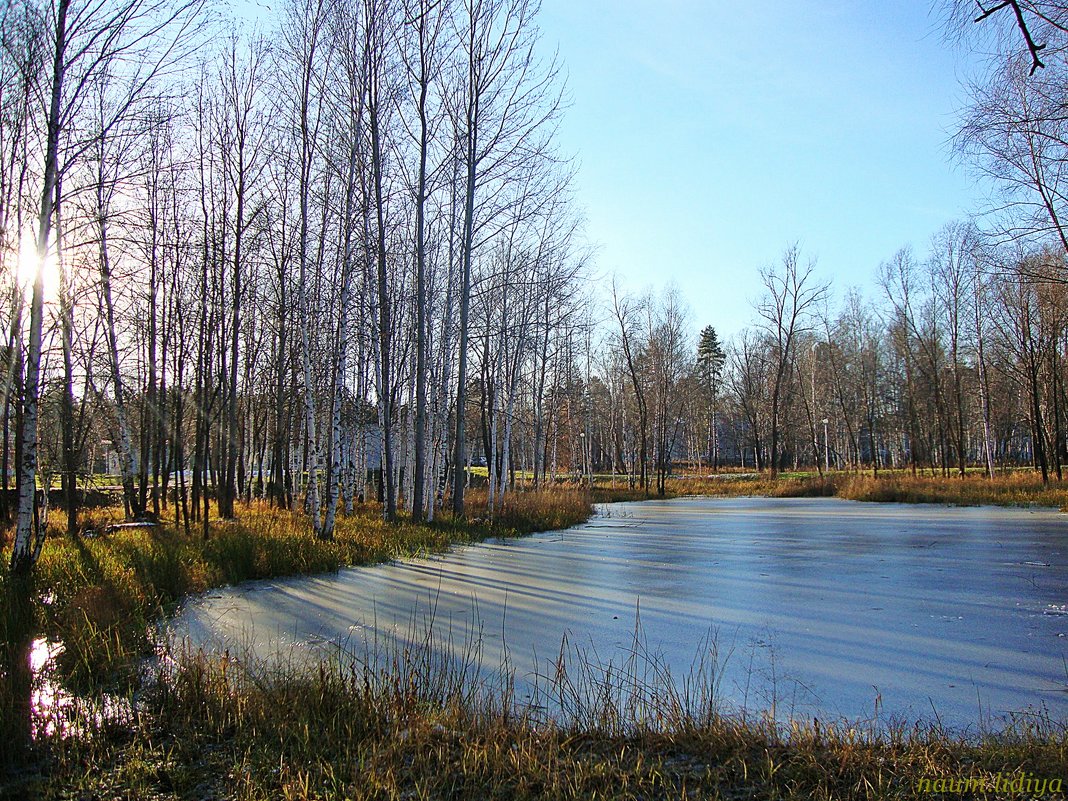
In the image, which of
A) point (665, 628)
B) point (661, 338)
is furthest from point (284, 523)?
point (661, 338)

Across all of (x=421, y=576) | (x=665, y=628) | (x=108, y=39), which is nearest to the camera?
(x=665, y=628)

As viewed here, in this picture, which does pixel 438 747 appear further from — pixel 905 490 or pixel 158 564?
pixel 905 490

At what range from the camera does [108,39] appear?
19.4ft

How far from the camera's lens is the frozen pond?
3.44 m

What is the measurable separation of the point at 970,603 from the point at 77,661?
6.25 meters

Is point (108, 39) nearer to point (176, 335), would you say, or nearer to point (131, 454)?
point (176, 335)

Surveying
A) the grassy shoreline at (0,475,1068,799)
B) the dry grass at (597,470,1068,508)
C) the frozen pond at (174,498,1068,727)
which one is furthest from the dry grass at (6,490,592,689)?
the dry grass at (597,470,1068,508)

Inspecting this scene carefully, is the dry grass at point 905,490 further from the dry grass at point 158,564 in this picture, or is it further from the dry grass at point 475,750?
the dry grass at point 475,750

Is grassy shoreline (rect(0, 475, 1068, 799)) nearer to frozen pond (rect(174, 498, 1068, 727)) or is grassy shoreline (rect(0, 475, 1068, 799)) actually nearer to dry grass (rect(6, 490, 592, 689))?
dry grass (rect(6, 490, 592, 689))

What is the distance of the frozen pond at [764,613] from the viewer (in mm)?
3443

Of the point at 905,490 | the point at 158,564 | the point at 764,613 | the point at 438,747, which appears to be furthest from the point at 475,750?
the point at 905,490

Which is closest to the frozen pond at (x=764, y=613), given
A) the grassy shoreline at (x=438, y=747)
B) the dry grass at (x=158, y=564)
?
the dry grass at (x=158, y=564)

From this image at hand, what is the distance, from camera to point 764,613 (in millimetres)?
5207

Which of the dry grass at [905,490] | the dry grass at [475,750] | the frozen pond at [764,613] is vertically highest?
the dry grass at [475,750]
